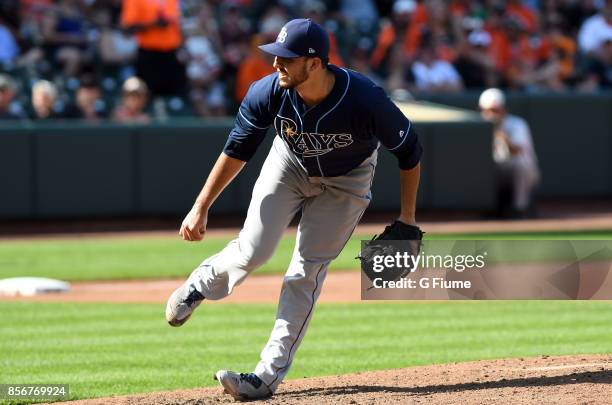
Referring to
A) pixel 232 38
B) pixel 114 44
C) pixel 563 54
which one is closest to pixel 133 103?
pixel 114 44

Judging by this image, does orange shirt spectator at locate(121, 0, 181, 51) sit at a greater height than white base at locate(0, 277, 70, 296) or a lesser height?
greater

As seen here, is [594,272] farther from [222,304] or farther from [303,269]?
[222,304]

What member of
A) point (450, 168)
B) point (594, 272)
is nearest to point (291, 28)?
point (594, 272)

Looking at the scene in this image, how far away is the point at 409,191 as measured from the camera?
543cm

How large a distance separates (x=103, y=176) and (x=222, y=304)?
4.63m

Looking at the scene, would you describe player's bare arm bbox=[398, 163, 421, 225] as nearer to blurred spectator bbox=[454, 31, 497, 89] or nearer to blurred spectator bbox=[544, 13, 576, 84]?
blurred spectator bbox=[454, 31, 497, 89]

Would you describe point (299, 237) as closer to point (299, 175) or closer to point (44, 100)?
point (299, 175)

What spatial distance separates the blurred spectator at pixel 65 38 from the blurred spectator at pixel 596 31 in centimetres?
785

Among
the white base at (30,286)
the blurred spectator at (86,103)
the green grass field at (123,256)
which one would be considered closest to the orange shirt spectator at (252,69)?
the blurred spectator at (86,103)

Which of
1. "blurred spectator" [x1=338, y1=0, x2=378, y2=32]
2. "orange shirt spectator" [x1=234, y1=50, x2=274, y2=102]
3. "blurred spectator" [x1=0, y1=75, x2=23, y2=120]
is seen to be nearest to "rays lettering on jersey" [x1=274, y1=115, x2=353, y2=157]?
"blurred spectator" [x1=0, y1=75, x2=23, y2=120]

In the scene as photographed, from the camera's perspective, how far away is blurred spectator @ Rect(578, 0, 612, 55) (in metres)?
18.0

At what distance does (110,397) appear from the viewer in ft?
19.3

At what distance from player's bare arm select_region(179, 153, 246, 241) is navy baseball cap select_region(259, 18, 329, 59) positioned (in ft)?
1.91

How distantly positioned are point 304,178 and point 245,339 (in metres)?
2.64
